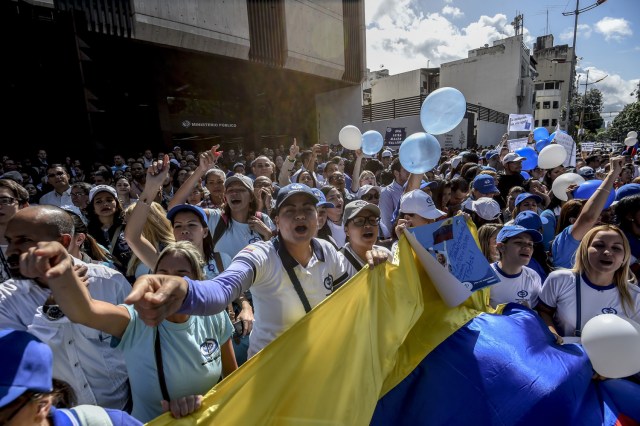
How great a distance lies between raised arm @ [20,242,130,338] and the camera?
3.40 feet

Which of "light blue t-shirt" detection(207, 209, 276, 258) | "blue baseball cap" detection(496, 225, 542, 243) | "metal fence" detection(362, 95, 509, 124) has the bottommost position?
"light blue t-shirt" detection(207, 209, 276, 258)

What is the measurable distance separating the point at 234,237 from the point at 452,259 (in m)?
1.95

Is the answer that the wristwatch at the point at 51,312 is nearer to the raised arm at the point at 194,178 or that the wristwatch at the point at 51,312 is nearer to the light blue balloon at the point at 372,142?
the raised arm at the point at 194,178

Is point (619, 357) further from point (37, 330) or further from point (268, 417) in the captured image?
point (37, 330)

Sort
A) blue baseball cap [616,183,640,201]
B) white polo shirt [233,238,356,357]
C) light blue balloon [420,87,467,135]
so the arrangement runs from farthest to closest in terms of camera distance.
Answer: light blue balloon [420,87,467,135]
blue baseball cap [616,183,640,201]
white polo shirt [233,238,356,357]

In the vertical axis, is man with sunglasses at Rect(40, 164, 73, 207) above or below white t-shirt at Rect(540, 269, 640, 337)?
above

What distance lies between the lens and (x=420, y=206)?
3115mm

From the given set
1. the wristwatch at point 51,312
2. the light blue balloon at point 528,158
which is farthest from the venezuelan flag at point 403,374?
the light blue balloon at point 528,158

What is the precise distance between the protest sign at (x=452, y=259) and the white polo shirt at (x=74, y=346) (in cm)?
180

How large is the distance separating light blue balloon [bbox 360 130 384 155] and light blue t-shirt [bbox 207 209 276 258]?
428 centimetres

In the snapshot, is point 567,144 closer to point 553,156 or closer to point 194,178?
point 553,156

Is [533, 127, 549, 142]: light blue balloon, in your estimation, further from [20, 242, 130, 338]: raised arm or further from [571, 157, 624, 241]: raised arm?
[20, 242, 130, 338]: raised arm

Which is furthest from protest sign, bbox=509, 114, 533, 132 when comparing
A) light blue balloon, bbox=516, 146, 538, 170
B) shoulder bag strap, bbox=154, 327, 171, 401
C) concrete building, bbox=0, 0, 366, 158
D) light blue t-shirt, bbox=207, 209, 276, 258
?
shoulder bag strap, bbox=154, 327, 171, 401

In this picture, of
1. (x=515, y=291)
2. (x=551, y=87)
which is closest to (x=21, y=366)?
(x=515, y=291)
